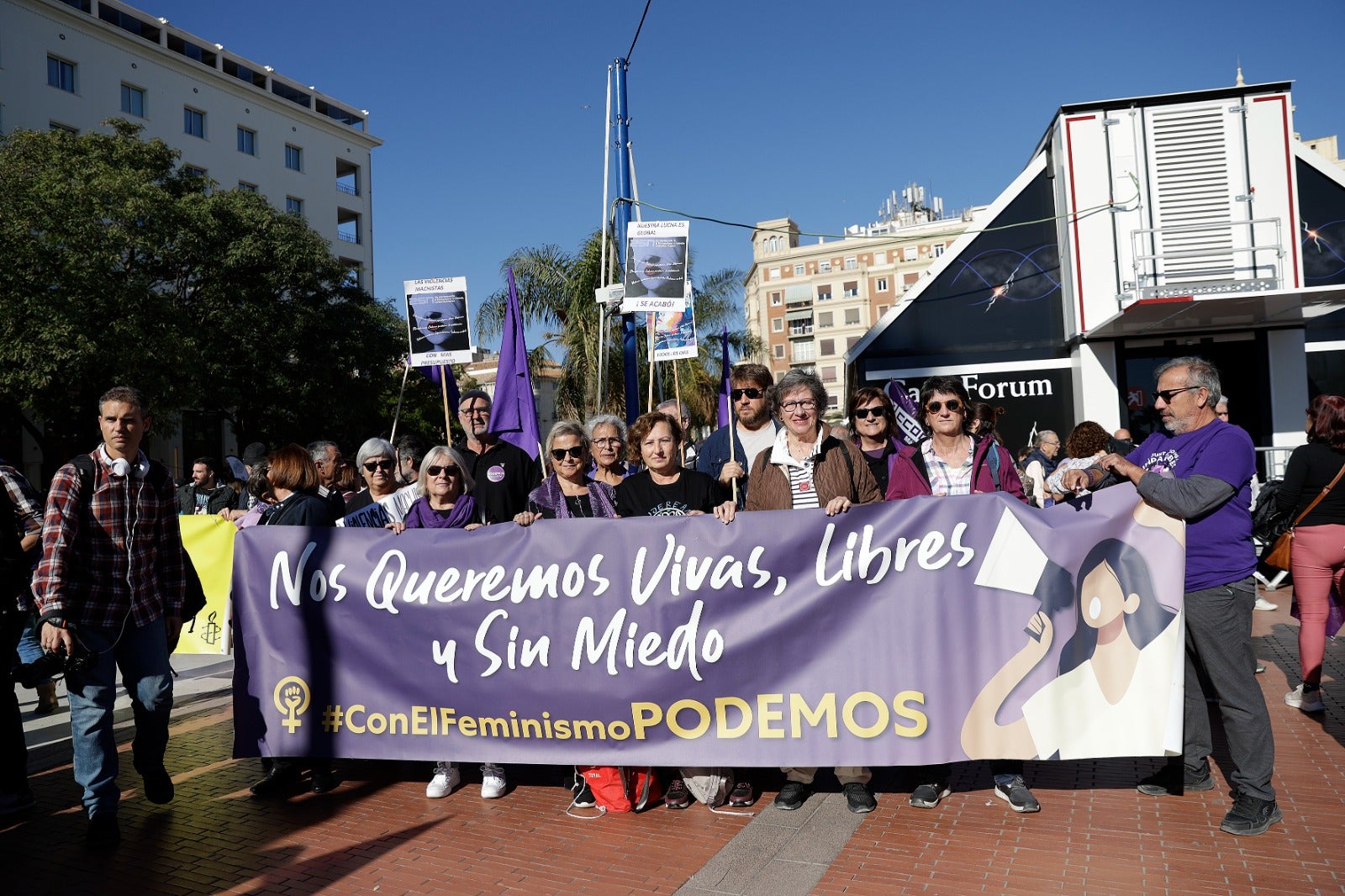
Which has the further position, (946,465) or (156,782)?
(156,782)

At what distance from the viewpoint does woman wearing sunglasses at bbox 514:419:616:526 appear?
502cm

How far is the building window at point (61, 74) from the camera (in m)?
38.8

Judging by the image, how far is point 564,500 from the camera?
5059 millimetres

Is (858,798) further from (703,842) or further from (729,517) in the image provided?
(729,517)

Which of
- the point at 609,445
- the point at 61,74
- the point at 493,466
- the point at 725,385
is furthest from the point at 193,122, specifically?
the point at 609,445

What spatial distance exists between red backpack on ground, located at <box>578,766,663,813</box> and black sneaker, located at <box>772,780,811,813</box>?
622 millimetres

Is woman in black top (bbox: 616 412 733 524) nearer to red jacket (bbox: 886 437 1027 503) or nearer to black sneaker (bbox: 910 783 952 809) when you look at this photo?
red jacket (bbox: 886 437 1027 503)

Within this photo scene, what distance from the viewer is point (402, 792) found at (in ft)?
16.5

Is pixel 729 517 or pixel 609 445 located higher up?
pixel 609 445

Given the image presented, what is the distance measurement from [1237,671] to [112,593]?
5.07 meters

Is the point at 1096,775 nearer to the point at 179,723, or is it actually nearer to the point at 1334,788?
the point at 1334,788

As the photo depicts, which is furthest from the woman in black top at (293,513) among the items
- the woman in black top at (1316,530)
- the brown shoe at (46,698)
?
the woman in black top at (1316,530)

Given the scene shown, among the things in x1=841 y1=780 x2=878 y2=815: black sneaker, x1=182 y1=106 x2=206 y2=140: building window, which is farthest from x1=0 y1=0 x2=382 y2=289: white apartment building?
x1=841 y1=780 x2=878 y2=815: black sneaker

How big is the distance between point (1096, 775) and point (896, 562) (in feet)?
5.52
